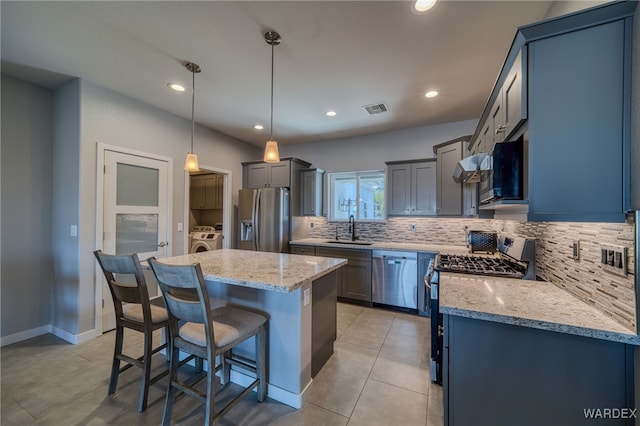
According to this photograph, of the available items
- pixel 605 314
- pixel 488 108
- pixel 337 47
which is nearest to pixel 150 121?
pixel 337 47

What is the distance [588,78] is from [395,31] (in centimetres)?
127

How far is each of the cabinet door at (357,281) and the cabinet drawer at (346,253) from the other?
0.07 m

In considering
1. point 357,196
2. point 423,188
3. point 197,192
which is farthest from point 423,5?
point 197,192

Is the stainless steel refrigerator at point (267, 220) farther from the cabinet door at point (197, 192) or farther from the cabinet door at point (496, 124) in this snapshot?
the cabinet door at point (496, 124)

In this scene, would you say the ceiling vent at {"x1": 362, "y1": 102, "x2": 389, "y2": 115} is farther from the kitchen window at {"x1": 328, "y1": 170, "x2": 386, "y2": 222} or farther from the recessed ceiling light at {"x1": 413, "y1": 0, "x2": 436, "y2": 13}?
the recessed ceiling light at {"x1": 413, "y1": 0, "x2": 436, "y2": 13}

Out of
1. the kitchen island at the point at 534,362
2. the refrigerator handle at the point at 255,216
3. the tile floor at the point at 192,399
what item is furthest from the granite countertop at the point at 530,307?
the refrigerator handle at the point at 255,216

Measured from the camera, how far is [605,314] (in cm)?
117

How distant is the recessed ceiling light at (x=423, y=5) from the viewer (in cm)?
159

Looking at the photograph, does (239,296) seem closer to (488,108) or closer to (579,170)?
(579,170)

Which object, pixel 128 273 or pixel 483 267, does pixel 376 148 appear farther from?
pixel 128 273

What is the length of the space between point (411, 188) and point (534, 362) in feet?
9.39

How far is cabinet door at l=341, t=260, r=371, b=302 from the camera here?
3669mm

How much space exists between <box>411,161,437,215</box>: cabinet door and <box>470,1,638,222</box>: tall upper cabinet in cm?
235

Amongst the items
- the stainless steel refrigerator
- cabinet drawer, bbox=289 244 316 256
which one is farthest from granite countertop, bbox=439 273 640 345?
the stainless steel refrigerator
